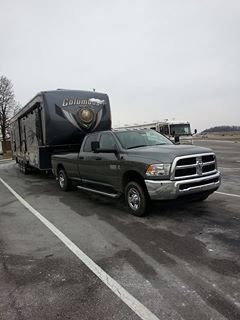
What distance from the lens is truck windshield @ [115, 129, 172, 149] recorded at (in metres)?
8.55

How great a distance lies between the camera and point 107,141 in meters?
9.03

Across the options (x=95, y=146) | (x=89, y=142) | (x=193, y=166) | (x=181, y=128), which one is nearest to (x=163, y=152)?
(x=193, y=166)

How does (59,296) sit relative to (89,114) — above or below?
below

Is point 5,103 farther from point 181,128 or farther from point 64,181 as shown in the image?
point 64,181

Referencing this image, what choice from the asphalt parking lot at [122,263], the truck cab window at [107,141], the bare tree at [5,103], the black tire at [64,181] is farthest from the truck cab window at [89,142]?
the bare tree at [5,103]

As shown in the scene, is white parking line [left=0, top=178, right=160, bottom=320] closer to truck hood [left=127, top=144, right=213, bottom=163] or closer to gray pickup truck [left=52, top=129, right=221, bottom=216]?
gray pickup truck [left=52, top=129, right=221, bottom=216]

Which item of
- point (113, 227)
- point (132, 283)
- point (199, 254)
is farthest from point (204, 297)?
point (113, 227)

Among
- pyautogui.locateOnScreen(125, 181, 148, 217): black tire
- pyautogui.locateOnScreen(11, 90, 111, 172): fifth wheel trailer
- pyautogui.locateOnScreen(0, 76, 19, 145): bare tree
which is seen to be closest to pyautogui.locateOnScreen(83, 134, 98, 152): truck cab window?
pyautogui.locateOnScreen(125, 181, 148, 217): black tire

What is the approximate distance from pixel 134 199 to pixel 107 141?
6.27 ft

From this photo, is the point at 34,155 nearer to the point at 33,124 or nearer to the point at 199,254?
the point at 33,124

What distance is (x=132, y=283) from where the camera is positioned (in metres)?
4.36

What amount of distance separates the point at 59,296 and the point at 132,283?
0.87 metres

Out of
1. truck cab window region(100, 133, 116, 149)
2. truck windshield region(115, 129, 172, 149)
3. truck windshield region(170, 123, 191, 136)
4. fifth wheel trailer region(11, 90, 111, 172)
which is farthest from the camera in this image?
truck windshield region(170, 123, 191, 136)

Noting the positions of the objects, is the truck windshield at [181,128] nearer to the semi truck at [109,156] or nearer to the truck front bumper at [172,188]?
the semi truck at [109,156]
